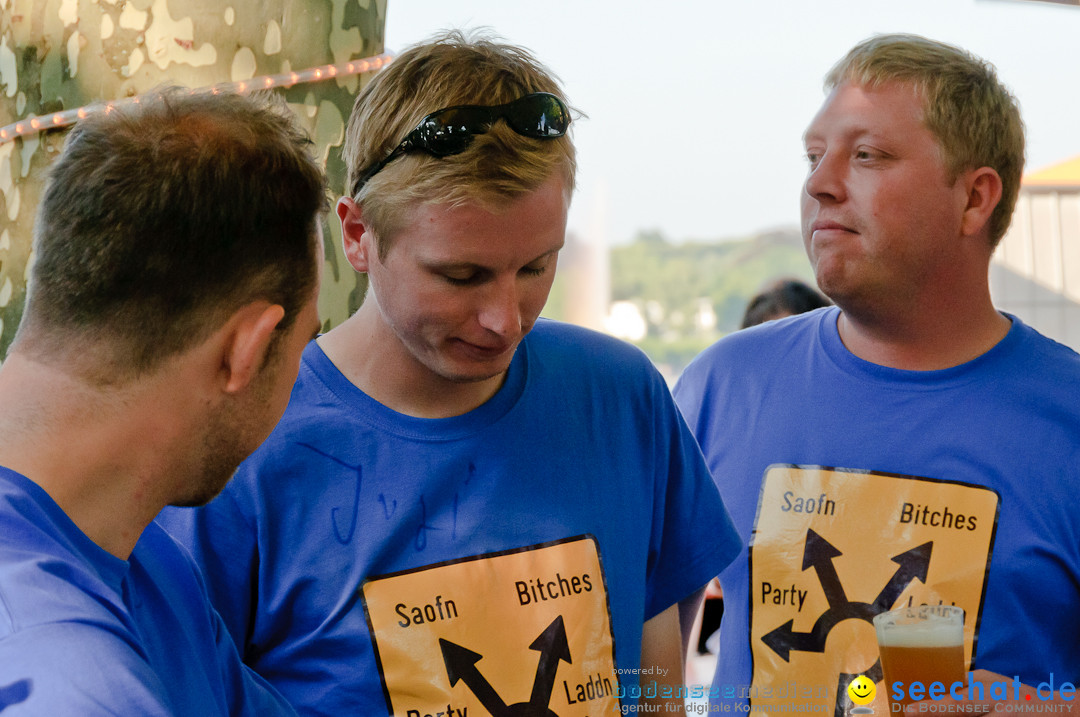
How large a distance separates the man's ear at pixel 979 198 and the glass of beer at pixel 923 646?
0.73m

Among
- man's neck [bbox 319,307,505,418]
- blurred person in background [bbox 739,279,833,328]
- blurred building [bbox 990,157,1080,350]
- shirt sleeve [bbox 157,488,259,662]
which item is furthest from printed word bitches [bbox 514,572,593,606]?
blurred building [bbox 990,157,1080,350]

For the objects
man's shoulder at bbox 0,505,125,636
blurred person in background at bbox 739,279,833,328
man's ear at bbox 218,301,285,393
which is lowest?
blurred person in background at bbox 739,279,833,328

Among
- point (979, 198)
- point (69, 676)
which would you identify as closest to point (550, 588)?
point (69, 676)

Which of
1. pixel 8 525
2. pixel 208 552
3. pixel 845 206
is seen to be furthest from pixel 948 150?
pixel 8 525

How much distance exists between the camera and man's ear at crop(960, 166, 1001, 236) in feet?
5.98

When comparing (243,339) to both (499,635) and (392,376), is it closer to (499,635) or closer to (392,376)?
(392,376)

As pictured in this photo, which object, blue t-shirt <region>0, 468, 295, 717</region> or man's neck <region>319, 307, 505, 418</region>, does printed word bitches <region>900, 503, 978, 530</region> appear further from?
blue t-shirt <region>0, 468, 295, 717</region>

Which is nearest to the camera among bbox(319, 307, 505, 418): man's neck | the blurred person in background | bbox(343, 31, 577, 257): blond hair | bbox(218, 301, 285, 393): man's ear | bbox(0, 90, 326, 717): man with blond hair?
bbox(0, 90, 326, 717): man with blond hair

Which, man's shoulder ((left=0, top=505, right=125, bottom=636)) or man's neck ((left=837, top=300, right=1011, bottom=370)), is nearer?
man's shoulder ((left=0, top=505, right=125, bottom=636))

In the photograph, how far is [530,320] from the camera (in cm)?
137

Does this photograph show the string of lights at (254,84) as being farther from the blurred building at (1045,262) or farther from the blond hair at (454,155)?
the blurred building at (1045,262)

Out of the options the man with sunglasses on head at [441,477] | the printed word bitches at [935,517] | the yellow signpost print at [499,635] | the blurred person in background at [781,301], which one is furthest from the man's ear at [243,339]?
the blurred person in background at [781,301]

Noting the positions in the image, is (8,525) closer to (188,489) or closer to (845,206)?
(188,489)

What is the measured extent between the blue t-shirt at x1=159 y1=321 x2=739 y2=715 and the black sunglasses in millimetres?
340
